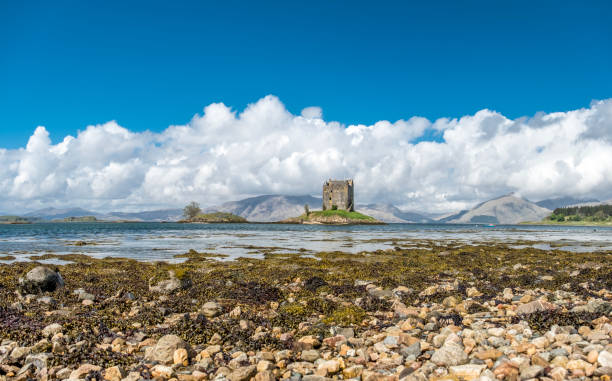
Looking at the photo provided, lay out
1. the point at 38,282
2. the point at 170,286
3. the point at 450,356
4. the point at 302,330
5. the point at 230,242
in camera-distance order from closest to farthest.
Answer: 1. the point at 450,356
2. the point at 302,330
3. the point at 38,282
4. the point at 170,286
5. the point at 230,242

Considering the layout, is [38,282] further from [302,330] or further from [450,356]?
[450,356]

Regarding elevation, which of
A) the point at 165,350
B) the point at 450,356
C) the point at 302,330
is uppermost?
the point at 450,356

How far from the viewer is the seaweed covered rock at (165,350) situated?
7.66 metres

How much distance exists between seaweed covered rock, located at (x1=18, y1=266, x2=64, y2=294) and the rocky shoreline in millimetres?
37

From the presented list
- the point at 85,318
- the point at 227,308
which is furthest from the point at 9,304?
the point at 227,308

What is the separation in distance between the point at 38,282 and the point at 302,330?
419 inches

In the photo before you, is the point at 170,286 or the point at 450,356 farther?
the point at 170,286

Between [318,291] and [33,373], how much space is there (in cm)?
974

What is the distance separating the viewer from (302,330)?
32.1 feet

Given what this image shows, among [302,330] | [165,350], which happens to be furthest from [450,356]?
[165,350]

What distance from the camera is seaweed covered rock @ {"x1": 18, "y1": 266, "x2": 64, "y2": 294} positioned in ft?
46.1

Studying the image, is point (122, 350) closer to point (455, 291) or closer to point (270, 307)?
point (270, 307)

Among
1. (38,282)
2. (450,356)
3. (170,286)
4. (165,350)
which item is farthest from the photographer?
(170,286)

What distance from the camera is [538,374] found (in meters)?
6.23
